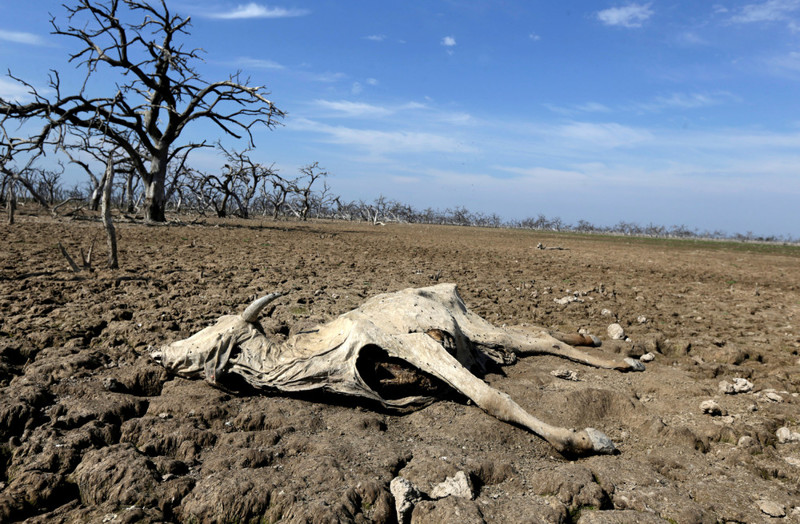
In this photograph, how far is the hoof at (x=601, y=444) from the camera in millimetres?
3086

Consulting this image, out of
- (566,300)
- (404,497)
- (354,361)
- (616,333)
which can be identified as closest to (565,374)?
(616,333)

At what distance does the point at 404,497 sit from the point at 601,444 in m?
1.47

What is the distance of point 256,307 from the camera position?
11.8 ft

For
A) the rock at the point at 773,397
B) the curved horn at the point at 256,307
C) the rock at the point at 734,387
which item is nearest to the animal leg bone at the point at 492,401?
the curved horn at the point at 256,307

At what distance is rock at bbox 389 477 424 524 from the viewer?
7.89 feet

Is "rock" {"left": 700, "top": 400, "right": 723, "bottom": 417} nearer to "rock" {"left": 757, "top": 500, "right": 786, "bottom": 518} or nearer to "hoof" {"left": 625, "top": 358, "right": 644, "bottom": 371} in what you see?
"hoof" {"left": 625, "top": 358, "right": 644, "bottom": 371}

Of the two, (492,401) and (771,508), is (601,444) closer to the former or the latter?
(492,401)

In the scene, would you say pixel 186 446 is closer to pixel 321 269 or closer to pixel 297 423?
pixel 297 423

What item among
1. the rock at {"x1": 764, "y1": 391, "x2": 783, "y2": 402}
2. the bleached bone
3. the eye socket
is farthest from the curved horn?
the rock at {"x1": 764, "y1": 391, "x2": 783, "y2": 402}

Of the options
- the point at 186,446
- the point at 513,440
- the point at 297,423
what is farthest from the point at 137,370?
the point at 513,440

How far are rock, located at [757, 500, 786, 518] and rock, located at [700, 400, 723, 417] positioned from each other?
1120 millimetres

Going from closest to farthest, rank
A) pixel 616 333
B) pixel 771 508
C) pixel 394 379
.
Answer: pixel 771 508 → pixel 394 379 → pixel 616 333

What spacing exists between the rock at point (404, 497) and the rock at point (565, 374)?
2.30 metres

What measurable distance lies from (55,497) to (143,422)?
706 millimetres
